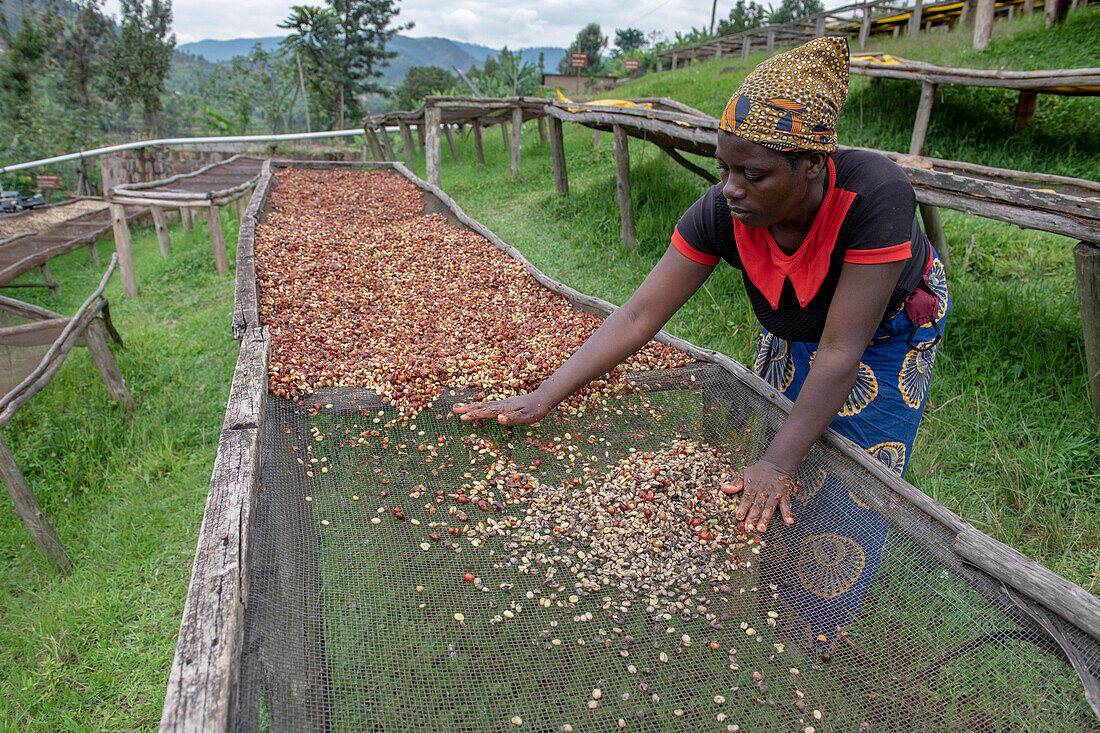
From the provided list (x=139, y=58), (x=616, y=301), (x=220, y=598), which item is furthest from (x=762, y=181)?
(x=139, y=58)

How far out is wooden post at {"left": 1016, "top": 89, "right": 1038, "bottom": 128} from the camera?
5594mm

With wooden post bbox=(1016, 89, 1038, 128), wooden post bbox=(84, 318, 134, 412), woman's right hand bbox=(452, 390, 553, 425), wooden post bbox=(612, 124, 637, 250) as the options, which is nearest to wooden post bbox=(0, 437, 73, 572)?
wooden post bbox=(84, 318, 134, 412)

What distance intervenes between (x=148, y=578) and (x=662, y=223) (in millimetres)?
4342

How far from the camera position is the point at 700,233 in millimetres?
1692

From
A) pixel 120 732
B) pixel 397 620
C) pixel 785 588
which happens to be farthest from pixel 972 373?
pixel 120 732

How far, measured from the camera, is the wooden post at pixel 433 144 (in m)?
8.12

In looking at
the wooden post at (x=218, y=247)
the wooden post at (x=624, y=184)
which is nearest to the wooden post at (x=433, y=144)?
the wooden post at (x=218, y=247)

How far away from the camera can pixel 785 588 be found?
1.53 m

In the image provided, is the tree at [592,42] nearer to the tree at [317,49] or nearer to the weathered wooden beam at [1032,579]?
the tree at [317,49]

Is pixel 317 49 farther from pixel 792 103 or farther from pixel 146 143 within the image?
pixel 792 103

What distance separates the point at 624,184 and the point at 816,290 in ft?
13.3

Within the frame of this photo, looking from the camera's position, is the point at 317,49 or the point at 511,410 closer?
the point at 511,410

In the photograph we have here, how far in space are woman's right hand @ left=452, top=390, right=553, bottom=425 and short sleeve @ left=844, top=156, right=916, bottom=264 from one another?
991mm

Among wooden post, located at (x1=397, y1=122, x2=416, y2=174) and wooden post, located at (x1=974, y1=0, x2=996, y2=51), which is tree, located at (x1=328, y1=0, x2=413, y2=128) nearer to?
wooden post, located at (x1=397, y1=122, x2=416, y2=174)
